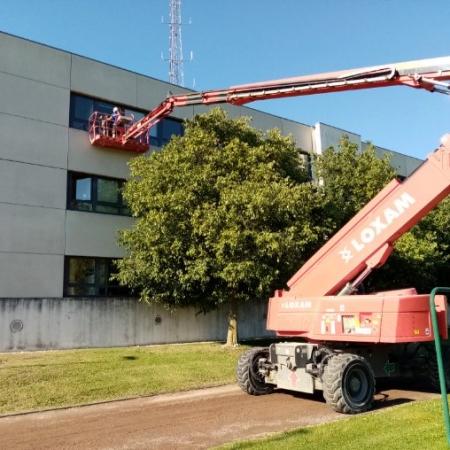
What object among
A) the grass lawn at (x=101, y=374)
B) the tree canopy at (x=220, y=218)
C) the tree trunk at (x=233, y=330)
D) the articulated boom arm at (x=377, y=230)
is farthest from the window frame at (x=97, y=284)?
the articulated boom arm at (x=377, y=230)

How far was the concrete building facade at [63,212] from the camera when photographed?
18125mm

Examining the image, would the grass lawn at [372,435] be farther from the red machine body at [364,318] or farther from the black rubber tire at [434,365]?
the black rubber tire at [434,365]

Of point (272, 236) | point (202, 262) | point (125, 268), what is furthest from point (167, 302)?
point (272, 236)

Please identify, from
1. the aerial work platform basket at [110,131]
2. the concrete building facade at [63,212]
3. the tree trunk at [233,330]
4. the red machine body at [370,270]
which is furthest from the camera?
the aerial work platform basket at [110,131]

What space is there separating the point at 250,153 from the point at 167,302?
6.09 metres

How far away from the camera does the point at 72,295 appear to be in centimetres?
1953

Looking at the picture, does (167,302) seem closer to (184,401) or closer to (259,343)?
(259,343)

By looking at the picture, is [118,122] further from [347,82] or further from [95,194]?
[347,82]

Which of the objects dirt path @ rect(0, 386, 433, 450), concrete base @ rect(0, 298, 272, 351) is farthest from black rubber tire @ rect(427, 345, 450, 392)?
concrete base @ rect(0, 298, 272, 351)

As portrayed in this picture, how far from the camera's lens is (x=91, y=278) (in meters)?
20.2

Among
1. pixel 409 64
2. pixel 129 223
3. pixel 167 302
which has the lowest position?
pixel 167 302

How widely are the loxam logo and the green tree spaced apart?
524cm

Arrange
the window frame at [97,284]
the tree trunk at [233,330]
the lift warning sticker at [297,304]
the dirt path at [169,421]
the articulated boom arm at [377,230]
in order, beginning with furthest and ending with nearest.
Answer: the window frame at [97,284]
the tree trunk at [233,330]
the lift warning sticker at [297,304]
the articulated boom arm at [377,230]
the dirt path at [169,421]

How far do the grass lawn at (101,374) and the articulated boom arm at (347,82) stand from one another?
780cm
